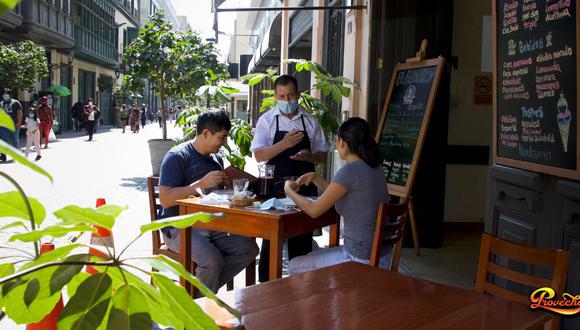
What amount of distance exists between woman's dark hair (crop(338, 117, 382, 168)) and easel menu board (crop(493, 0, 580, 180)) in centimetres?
89

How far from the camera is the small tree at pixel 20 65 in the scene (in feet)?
62.0

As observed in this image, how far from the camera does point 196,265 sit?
3926mm

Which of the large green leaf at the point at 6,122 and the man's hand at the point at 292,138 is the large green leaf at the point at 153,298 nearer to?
the large green leaf at the point at 6,122

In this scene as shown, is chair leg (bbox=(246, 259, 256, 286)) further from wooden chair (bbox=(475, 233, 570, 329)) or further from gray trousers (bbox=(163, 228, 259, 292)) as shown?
wooden chair (bbox=(475, 233, 570, 329))

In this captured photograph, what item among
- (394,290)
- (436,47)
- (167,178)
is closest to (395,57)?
(436,47)

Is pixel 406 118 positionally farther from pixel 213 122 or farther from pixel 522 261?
pixel 522 261

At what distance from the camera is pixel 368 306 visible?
2.00 metres

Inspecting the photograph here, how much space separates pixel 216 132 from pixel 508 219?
1949 millimetres

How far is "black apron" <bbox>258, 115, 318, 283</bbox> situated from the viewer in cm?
452

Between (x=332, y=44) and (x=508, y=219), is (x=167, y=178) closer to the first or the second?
(x=508, y=219)

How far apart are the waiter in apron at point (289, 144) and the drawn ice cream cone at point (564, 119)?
71.9 inches

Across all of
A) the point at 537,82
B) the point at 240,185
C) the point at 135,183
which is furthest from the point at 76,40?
the point at 537,82

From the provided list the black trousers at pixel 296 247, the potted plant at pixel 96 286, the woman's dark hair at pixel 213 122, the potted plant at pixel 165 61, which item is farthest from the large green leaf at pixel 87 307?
the potted plant at pixel 165 61

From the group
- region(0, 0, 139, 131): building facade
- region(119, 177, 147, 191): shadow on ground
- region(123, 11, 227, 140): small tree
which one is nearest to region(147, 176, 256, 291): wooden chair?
region(119, 177, 147, 191): shadow on ground
